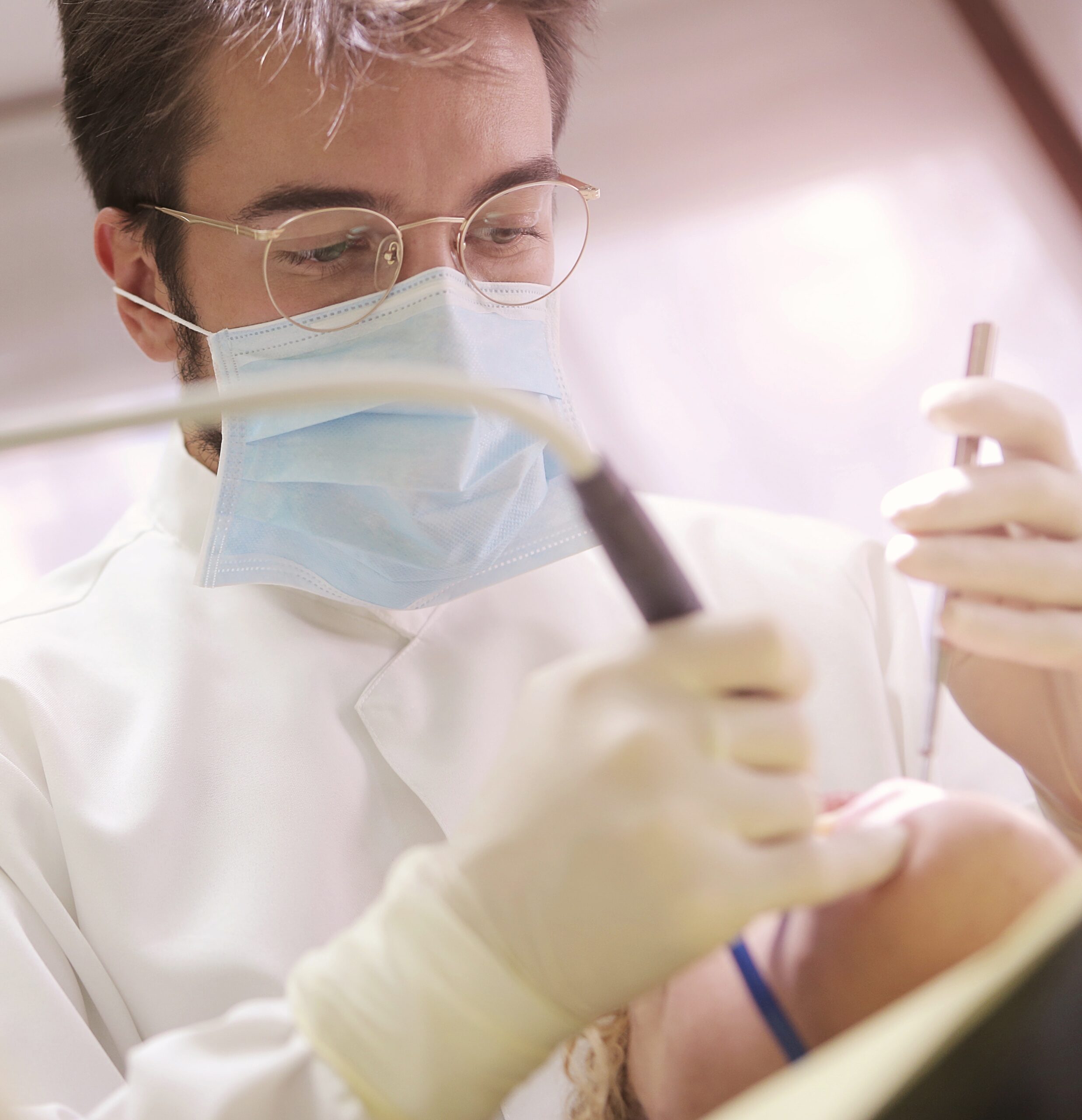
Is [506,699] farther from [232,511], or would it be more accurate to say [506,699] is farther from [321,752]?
[232,511]

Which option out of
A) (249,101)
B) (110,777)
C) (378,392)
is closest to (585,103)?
(249,101)

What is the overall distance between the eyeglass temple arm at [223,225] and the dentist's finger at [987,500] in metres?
0.76

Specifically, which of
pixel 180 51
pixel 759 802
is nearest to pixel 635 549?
pixel 759 802

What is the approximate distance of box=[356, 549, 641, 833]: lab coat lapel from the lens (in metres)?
1.25

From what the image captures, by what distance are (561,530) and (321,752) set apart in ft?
1.31

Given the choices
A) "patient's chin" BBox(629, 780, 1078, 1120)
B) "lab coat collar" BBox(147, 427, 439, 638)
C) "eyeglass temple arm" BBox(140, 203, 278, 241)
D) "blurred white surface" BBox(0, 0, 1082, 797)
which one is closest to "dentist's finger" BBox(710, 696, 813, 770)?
"patient's chin" BBox(629, 780, 1078, 1120)

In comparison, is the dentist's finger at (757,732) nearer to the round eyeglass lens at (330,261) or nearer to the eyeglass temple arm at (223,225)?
the round eyeglass lens at (330,261)

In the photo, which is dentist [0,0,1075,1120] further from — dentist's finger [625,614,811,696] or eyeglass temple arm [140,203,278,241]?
dentist's finger [625,614,811,696]

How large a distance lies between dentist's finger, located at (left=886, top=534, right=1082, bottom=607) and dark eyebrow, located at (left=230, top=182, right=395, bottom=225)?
70 centimetres

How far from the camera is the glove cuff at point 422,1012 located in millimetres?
750

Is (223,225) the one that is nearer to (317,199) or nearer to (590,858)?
(317,199)

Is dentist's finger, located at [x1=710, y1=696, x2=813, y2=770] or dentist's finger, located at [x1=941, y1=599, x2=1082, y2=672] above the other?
dentist's finger, located at [x1=710, y1=696, x2=813, y2=770]

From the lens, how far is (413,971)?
0.75 metres

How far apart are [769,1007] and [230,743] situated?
716mm
